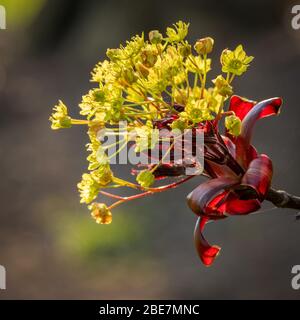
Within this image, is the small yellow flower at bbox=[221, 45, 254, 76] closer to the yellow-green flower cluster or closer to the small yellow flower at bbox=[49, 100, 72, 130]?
the yellow-green flower cluster

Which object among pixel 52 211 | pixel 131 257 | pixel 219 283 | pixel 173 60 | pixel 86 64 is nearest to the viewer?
pixel 173 60

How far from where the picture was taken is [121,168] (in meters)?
3.00

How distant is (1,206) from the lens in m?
3.14

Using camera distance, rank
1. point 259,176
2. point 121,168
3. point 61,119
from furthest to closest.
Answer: point 121,168 < point 61,119 < point 259,176

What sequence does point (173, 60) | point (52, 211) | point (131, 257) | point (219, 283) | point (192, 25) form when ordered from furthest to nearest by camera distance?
point (192, 25), point (52, 211), point (131, 257), point (219, 283), point (173, 60)

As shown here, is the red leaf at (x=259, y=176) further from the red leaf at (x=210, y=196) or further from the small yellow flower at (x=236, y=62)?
the small yellow flower at (x=236, y=62)

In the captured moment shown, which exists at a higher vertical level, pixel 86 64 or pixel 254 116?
pixel 86 64

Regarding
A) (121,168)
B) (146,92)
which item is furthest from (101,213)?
(121,168)

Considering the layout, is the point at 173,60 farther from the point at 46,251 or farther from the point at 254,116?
the point at 46,251

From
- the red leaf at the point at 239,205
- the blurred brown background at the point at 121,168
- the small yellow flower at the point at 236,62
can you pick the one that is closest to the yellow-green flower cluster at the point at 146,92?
the small yellow flower at the point at 236,62

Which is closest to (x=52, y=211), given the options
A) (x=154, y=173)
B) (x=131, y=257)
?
(x=131, y=257)

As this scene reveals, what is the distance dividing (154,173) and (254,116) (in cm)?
19

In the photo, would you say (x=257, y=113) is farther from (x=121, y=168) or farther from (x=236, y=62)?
(x=121, y=168)

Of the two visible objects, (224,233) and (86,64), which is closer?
(224,233)
